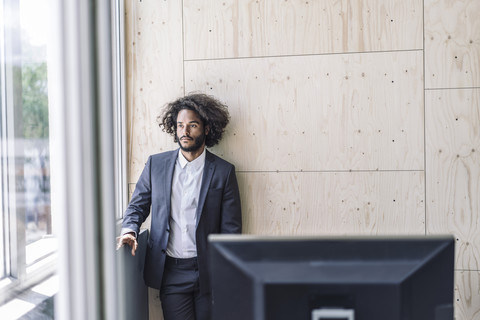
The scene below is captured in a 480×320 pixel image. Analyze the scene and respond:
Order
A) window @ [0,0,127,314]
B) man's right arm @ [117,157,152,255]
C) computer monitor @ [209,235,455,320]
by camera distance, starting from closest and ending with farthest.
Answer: computer monitor @ [209,235,455,320] < window @ [0,0,127,314] < man's right arm @ [117,157,152,255]

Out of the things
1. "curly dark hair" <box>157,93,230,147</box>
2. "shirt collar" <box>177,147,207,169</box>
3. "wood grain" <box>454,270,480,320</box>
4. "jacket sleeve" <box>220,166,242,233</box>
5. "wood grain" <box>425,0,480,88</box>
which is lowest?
"wood grain" <box>454,270,480,320</box>

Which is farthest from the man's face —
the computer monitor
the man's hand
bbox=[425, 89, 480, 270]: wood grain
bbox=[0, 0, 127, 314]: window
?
the computer monitor

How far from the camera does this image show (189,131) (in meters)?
2.62

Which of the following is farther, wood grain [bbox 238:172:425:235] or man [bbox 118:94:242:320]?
wood grain [bbox 238:172:425:235]

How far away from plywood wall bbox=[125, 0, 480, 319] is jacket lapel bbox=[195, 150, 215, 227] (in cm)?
19

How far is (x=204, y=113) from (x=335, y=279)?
5.85 ft

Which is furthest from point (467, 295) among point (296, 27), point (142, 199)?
point (142, 199)

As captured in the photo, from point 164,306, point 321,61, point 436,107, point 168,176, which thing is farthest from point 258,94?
point 164,306

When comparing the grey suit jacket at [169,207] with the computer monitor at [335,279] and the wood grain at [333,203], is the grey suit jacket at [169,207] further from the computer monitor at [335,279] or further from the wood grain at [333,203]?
the computer monitor at [335,279]

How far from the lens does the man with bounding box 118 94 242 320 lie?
255cm

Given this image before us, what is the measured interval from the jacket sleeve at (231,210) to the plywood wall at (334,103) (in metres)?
0.18

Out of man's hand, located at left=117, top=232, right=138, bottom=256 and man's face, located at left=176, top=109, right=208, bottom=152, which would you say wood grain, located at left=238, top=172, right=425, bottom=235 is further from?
man's hand, located at left=117, top=232, right=138, bottom=256

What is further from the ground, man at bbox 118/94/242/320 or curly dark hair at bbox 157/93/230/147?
curly dark hair at bbox 157/93/230/147

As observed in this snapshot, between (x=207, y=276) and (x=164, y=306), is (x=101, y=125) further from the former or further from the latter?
(x=164, y=306)
